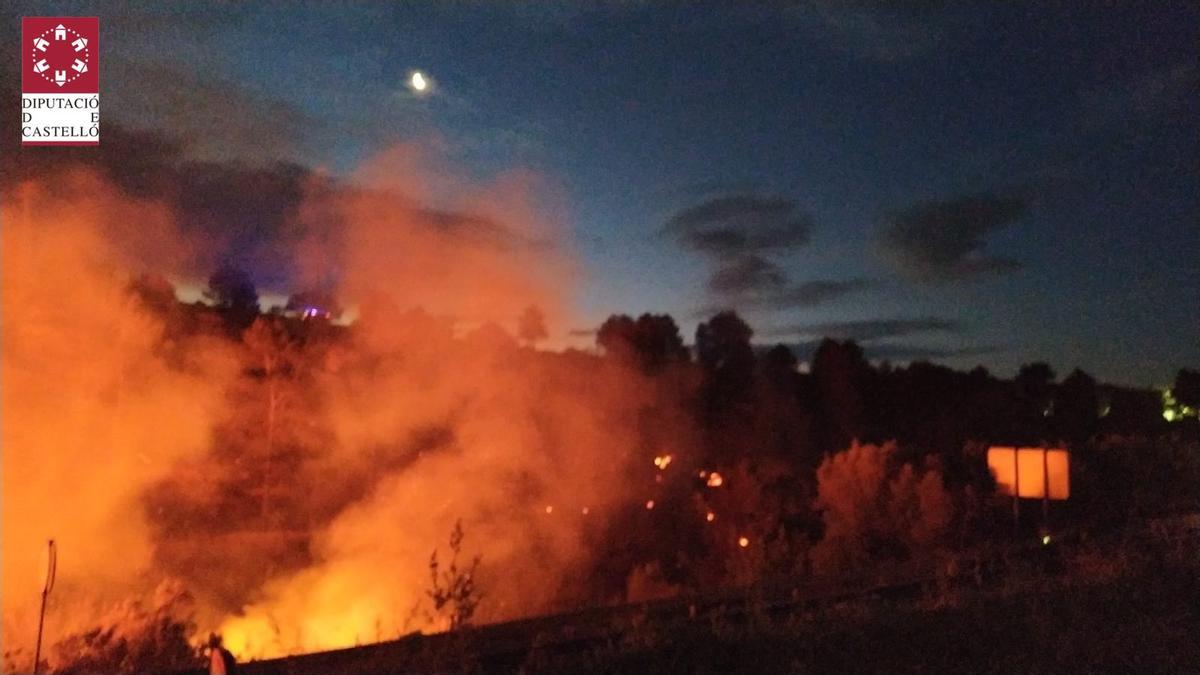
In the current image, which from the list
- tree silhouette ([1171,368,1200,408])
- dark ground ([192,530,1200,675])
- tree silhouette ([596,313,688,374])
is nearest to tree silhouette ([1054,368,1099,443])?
tree silhouette ([1171,368,1200,408])

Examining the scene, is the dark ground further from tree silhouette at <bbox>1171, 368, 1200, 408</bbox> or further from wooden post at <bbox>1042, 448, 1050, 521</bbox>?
tree silhouette at <bbox>1171, 368, 1200, 408</bbox>

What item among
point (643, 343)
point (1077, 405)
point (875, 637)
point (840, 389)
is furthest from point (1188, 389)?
point (875, 637)

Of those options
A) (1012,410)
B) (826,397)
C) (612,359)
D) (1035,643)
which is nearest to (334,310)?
(612,359)

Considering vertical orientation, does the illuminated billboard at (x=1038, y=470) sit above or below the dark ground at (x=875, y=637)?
above

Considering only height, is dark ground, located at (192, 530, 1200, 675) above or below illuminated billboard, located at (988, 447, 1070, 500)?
below

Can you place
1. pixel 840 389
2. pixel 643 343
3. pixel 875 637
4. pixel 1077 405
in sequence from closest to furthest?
pixel 875 637 → pixel 643 343 → pixel 840 389 → pixel 1077 405

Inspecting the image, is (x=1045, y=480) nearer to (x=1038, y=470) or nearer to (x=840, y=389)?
(x=1038, y=470)

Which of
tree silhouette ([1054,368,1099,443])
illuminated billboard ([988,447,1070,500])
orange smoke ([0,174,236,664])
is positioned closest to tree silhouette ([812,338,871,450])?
tree silhouette ([1054,368,1099,443])

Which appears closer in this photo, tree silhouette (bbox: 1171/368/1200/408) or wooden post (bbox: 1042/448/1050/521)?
wooden post (bbox: 1042/448/1050/521)

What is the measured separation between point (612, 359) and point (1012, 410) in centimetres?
2546

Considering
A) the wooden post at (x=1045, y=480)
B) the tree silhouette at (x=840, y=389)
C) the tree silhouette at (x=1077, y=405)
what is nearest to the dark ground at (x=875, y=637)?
the wooden post at (x=1045, y=480)

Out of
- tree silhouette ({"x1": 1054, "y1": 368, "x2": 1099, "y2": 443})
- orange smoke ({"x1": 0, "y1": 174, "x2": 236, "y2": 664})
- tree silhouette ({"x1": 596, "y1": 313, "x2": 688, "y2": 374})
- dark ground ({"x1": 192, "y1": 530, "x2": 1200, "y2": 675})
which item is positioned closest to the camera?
dark ground ({"x1": 192, "y1": 530, "x2": 1200, "y2": 675})

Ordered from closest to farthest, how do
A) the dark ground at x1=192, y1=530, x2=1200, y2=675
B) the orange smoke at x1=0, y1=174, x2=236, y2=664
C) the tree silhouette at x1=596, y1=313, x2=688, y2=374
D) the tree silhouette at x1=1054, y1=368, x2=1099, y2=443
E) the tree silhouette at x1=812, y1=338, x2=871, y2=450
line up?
the dark ground at x1=192, y1=530, x2=1200, y2=675 < the orange smoke at x1=0, y1=174, x2=236, y2=664 < the tree silhouette at x1=596, y1=313, x2=688, y2=374 < the tree silhouette at x1=812, y1=338, x2=871, y2=450 < the tree silhouette at x1=1054, y1=368, x2=1099, y2=443

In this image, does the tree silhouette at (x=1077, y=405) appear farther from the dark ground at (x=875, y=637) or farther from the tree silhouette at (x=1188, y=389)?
the dark ground at (x=875, y=637)
